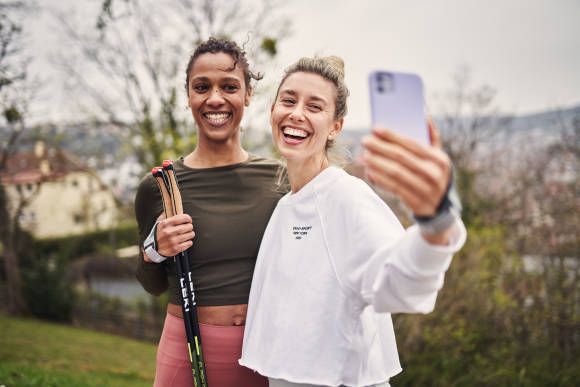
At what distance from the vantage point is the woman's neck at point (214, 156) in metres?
2.52

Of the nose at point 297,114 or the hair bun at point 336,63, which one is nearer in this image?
the nose at point 297,114

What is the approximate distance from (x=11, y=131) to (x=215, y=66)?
11677 millimetres

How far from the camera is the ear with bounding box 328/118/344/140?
78.0 inches

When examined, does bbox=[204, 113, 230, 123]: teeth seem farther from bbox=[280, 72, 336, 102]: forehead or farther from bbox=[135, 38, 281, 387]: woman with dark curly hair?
bbox=[280, 72, 336, 102]: forehead

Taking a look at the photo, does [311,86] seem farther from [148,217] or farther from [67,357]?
[67,357]

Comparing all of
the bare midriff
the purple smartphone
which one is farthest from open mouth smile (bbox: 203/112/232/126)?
the purple smartphone

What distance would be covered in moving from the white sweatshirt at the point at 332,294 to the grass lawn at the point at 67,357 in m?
4.89

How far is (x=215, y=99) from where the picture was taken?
238cm

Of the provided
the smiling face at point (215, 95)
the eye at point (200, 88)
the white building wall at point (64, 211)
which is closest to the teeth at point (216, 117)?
the smiling face at point (215, 95)

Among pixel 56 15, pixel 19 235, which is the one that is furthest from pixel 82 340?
pixel 56 15

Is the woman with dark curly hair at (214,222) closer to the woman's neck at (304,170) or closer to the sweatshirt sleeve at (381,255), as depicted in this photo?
the woman's neck at (304,170)

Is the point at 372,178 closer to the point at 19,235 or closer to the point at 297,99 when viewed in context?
the point at 297,99

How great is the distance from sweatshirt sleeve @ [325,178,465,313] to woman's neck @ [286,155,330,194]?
9.2 inches

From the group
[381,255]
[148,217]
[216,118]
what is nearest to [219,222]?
[148,217]
